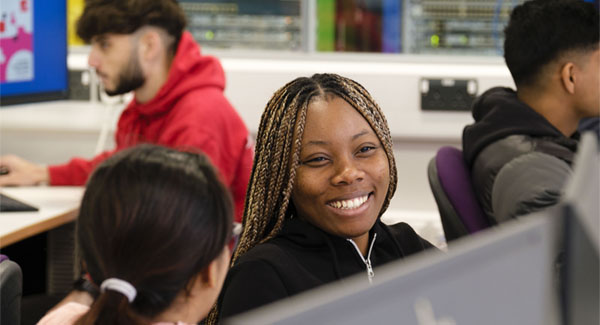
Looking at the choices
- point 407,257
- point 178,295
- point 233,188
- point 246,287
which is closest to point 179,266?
point 178,295

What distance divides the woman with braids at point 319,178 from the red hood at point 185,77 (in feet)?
3.74

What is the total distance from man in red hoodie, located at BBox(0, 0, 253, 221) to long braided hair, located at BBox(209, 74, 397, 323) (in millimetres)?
1025

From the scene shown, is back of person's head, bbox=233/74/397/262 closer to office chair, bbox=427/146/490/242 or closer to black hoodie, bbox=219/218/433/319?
black hoodie, bbox=219/218/433/319

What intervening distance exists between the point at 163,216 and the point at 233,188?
146cm

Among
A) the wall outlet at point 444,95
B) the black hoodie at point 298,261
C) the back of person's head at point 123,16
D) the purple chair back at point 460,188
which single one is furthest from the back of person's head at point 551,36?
the wall outlet at point 444,95

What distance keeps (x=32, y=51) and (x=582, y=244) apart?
242 centimetres

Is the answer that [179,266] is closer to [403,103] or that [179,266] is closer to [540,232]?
[540,232]

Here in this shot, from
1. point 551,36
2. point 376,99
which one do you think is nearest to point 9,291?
point 551,36

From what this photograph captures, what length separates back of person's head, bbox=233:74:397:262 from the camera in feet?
4.34

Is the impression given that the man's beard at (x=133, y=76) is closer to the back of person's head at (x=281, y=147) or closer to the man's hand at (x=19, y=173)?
the man's hand at (x=19, y=173)

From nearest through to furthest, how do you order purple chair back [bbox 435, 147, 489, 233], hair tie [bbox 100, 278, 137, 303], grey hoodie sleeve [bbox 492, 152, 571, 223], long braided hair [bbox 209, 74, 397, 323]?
hair tie [bbox 100, 278, 137, 303]
long braided hair [bbox 209, 74, 397, 323]
grey hoodie sleeve [bbox 492, 152, 571, 223]
purple chair back [bbox 435, 147, 489, 233]

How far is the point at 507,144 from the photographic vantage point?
1892mm

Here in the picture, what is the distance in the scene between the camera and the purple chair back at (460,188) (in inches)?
73.9

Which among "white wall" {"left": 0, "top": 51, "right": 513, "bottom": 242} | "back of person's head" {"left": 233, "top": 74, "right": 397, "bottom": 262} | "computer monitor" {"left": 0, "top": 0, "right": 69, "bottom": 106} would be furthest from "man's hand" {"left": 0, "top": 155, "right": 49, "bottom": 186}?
"back of person's head" {"left": 233, "top": 74, "right": 397, "bottom": 262}
